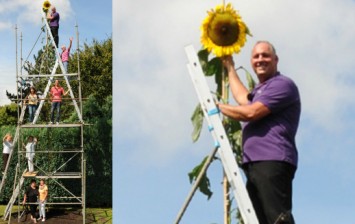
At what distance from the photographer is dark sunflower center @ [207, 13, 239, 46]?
3.31 metres

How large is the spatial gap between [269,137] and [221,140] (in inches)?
9.5

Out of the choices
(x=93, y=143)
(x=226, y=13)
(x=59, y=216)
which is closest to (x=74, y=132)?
(x=93, y=143)

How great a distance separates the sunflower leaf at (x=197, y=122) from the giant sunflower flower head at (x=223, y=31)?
0.41 metres

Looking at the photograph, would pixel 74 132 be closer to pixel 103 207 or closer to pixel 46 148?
pixel 46 148

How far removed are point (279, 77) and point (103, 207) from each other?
12162mm

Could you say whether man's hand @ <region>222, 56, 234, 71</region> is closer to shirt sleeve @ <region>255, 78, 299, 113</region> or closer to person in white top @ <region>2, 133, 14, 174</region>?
shirt sleeve @ <region>255, 78, 299, 113</region>

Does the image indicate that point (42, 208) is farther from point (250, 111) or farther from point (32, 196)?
point (250, 111)

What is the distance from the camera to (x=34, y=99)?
40.2 feet

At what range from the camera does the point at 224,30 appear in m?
3.31

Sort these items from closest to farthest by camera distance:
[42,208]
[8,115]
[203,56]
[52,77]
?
[203,56] → [52,77] → [42,208] → [8,115]

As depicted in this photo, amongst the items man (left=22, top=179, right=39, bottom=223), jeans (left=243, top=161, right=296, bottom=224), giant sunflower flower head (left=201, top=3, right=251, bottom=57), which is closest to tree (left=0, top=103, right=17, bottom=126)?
man (left=22, top=179, right=39, bottom=223)

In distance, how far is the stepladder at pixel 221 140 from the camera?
2.99 metres

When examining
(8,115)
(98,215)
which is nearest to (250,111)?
(98,215)

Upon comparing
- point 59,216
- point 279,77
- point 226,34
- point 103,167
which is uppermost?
point 226,34
